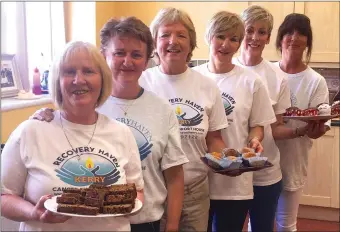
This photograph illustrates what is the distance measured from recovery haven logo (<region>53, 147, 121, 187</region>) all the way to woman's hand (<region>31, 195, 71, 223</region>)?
79 millimetres

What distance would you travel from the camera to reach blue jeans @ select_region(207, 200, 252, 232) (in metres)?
1.67

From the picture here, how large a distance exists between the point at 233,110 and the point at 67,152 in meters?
0.76

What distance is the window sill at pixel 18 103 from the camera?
2139mm

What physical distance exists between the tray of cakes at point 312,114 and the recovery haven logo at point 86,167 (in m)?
1.01

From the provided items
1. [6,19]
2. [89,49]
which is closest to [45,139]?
[89,49]

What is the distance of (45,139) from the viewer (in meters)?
1.07

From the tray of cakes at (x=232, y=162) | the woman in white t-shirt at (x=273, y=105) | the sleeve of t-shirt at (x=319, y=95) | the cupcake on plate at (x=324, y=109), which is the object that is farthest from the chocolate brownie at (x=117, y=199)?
the sleeve of t-shirt at (x=319, y=95)

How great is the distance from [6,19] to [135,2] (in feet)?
3.70

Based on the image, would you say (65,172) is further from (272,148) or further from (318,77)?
(318,77)

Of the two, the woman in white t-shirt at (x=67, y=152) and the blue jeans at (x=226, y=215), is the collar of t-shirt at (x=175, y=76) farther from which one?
the blue jeans at (x=226, y=215)

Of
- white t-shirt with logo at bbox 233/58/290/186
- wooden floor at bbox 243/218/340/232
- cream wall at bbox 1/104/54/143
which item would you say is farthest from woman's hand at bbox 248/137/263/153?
wooden floor at bbox 243/218/340/232

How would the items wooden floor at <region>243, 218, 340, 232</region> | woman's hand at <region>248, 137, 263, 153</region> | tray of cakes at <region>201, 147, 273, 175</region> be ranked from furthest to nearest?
wooden floor at <region>243, 218, 340, 232</region>, woman's hand at <region>248, 137, 263, 153</region>, tray of cakes at <region>201, 147, 273, 175</region>

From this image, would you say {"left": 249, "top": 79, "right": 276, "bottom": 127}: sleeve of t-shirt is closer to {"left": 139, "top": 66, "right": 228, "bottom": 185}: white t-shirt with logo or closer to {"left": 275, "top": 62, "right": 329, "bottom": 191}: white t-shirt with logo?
{"left": 139, "top": 66, "right": 228, "bottom": 185}: white t-shirt with logo

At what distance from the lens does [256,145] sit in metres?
1.61
